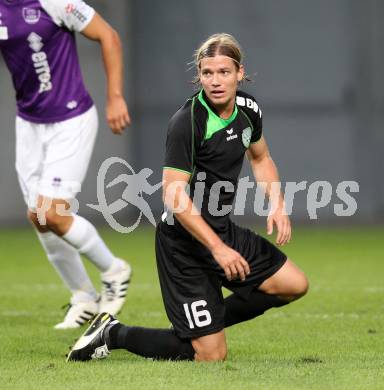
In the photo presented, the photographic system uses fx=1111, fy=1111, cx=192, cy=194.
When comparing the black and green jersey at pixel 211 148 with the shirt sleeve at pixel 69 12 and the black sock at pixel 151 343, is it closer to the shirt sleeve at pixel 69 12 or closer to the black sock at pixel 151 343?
the black sock at pixel 151 343

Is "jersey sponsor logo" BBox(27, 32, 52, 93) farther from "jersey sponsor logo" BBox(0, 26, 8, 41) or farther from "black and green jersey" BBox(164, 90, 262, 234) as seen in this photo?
"black and green jersey" BBox(164, 90, 262, 234)

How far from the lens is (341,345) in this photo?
19.4 feet

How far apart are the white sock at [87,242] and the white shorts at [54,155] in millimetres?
188

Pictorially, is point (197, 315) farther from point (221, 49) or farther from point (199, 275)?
point (221, 49)

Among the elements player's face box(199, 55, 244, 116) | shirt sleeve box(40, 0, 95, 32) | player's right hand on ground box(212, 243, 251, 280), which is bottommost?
player's right hand on ground box(212, 243, 251, 280)

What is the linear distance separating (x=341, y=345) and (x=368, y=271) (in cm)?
381

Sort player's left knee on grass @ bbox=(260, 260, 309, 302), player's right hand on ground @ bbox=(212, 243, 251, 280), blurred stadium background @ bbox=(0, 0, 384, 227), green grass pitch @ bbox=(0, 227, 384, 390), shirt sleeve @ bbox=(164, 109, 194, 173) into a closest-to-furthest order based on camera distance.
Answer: green grass pitch @ bbox=(0, 227, 384, 390)
player's right hand on ground @ bbox=(212, 243, 251, 280)
shirt sleeve @ bbox=(164, 109, 194, 173)
player's left knee on grass @ bbox=(260, 260, 309, 302)
blurred stadium background @ bbox=(0, 0, 384, 227)

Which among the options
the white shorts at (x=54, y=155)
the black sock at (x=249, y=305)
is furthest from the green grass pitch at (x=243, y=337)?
the white shorts at (x=54, y=155)

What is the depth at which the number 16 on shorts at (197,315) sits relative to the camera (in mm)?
5359

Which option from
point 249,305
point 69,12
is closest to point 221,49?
point 249,305

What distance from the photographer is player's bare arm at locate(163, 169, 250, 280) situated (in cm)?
493

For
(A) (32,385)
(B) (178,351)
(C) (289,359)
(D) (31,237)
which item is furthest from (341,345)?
(D) (31,237)

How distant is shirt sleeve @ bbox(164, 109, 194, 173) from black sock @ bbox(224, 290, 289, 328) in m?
0.81

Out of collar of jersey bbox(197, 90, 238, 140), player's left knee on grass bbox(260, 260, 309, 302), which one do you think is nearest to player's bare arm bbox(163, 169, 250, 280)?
collar of jersey bbox(197, 90, 238, 140)
